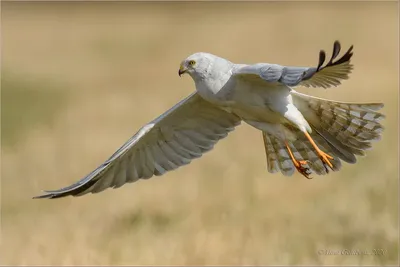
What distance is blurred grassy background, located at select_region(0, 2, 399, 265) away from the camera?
32.8 feet

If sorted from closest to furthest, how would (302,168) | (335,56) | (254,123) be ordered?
(335,56)
(254,123)
(302,168)

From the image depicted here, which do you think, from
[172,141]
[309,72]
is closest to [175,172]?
[172,141]

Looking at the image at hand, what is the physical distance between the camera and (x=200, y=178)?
12.0 metres

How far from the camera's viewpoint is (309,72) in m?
6.86

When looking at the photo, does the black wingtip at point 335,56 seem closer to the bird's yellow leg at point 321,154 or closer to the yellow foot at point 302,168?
the bird's yellow leg at point 321,154

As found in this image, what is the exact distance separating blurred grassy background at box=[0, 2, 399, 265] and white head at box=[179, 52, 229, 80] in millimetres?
2186

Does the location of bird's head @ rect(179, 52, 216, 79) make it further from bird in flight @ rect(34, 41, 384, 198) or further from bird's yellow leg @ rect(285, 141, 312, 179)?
bird's yellow leg @ rect(285, 141, 312, 179)

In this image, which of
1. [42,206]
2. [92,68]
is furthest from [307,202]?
[92,68]

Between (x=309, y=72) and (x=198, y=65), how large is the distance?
47.5 inches

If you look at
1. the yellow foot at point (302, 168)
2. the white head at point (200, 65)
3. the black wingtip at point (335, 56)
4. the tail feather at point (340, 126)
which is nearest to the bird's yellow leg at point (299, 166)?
the yellow foot at point (302, 168)

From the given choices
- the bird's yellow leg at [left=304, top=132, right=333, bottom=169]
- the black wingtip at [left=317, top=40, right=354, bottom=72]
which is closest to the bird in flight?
the bird's yellow leg at [left=304, top=132, right=333, bottom=169]

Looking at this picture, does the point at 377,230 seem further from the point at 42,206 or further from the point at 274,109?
the point at 42,206

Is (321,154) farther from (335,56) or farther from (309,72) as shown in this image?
(335,56)

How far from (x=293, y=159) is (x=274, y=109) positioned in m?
0.45
